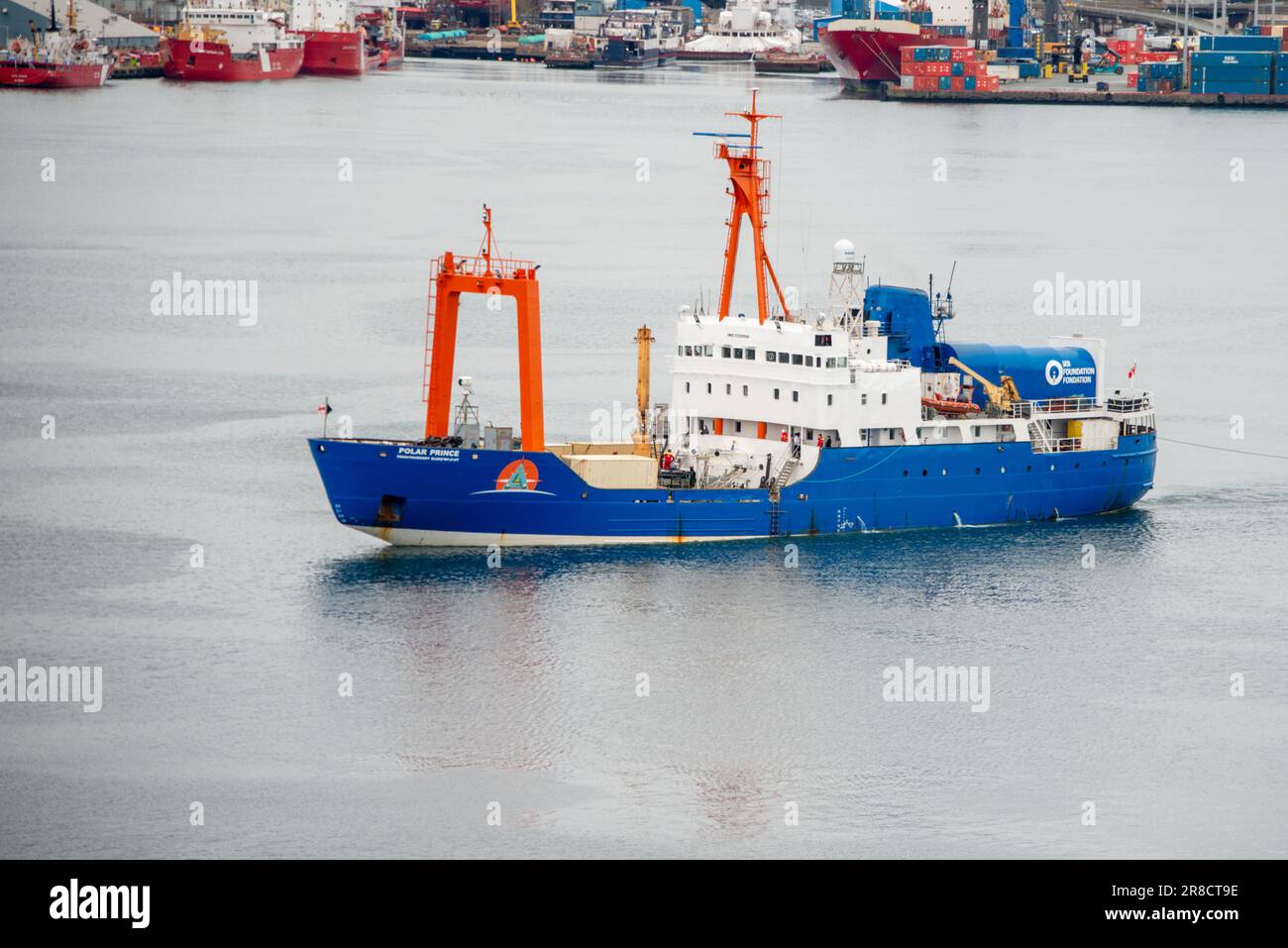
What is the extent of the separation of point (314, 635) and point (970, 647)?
10.9 meters

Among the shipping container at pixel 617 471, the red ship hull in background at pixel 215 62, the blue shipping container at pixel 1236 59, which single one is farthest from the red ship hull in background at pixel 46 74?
the shipping container at pixel 617 471

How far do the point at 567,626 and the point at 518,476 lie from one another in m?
4.11

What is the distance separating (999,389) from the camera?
144 feet

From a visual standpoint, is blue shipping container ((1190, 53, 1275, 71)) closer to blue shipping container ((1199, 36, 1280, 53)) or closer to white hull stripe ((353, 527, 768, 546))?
blue shipping container ((1199, 36, 1280, 53))

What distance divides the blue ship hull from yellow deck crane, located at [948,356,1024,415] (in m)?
1.09

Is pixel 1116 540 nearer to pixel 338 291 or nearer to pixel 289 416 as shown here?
pixel 289 416

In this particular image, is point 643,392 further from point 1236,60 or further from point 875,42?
point 875,42

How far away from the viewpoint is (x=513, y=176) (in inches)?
4109

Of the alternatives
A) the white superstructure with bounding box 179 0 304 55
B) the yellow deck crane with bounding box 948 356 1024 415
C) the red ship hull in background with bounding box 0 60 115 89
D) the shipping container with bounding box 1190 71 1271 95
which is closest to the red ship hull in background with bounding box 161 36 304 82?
the white superstructure with bounding box 179 0 304 55

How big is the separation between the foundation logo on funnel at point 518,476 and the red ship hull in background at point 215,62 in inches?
4955

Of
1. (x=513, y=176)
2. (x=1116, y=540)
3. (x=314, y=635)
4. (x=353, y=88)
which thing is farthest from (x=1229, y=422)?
(x=353, y=88)

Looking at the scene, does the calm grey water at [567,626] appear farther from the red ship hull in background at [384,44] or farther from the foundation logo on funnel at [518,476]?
the red ship hull in background at [384,44]

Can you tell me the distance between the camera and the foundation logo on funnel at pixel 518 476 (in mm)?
39219

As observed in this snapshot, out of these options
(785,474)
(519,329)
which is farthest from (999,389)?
(519,329)
